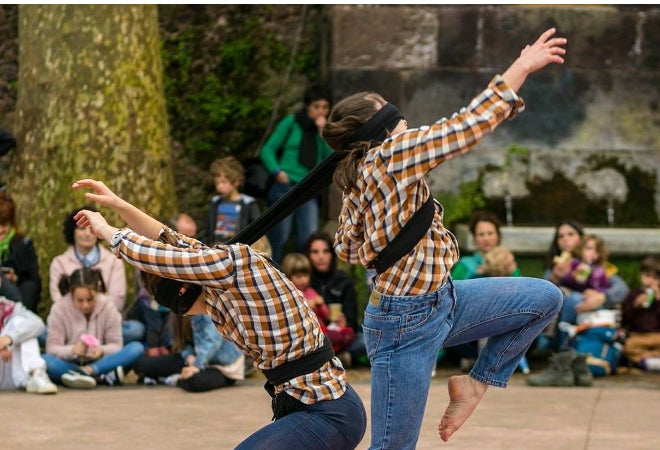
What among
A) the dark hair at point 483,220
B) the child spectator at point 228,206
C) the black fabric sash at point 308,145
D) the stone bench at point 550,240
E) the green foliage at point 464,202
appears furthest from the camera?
the green foliage at point 464,202

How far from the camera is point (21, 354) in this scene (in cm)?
841

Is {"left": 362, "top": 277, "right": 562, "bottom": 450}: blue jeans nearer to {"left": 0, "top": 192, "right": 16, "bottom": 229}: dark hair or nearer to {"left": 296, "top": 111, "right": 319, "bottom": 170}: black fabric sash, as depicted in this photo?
{"left": 0, "top": 192, "right": 16, "bottom": 229}: dark hair

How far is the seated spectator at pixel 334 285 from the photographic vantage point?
916 cm

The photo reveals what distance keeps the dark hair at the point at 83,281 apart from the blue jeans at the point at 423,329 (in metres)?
4.21

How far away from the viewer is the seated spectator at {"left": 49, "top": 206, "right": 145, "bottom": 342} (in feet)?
29.9

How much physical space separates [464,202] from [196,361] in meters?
2.77

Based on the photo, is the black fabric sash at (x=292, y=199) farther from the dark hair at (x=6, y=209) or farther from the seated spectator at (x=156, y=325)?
the dark hair at (x=6, y=209)

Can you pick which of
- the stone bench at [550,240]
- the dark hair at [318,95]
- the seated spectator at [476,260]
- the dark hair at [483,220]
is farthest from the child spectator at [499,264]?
the dark hair at [318,95]

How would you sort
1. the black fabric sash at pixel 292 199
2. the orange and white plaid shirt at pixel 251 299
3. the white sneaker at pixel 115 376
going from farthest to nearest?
the white sneaker at pixel 115 376
the black fabric sash at pixel 292 199
the orange and white plaid shirt at pixel 251 299

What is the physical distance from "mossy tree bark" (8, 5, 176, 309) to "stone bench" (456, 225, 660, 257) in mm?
2543

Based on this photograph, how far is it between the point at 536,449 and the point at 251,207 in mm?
3587

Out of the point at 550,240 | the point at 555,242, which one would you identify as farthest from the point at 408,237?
the point at 550,240

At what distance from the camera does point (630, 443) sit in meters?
6.74

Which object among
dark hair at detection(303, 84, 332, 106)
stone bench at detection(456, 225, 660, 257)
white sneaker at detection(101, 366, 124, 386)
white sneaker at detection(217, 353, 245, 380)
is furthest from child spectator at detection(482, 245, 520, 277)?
white sneaker at detection(101, 366, 124, 386)
